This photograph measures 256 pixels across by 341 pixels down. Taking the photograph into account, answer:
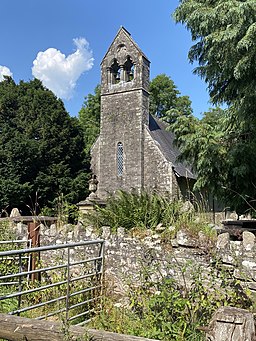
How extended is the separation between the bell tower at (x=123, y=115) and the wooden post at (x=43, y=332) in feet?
54.4

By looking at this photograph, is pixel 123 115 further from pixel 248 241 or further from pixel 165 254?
pixel 248 241

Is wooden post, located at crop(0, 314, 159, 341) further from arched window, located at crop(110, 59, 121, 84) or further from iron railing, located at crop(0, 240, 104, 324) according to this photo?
arched window, located at crop(110, 59, 121, 84)

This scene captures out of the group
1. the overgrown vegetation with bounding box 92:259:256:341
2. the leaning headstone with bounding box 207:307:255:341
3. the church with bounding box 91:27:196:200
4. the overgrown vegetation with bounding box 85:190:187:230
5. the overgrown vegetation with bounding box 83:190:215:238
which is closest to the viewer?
the leaning headstone with bounding box 207:307:255:341

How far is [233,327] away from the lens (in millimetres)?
1905

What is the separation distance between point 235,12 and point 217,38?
48cm

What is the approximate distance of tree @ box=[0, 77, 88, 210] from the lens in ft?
62.5

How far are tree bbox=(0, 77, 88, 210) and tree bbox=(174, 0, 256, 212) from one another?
11827 mm

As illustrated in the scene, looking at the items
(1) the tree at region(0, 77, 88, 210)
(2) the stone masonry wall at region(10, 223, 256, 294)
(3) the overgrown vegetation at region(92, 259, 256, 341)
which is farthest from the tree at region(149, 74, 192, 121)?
(3) the overgrown vegetation at region(92, 259, 256, 341)

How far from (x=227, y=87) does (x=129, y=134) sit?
12.5 metres

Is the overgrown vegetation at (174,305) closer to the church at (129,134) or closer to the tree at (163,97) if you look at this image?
the church at (129,134)

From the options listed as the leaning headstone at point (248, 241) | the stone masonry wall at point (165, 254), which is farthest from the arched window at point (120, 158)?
the leaning headstone at point (248, 241)

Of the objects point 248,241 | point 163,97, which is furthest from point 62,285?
point 163,97

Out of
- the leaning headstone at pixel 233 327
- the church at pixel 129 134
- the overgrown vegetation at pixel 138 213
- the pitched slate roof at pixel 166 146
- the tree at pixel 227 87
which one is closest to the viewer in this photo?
the leaning headstone at pixel 233 327

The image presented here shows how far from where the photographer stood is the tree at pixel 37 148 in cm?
1905
